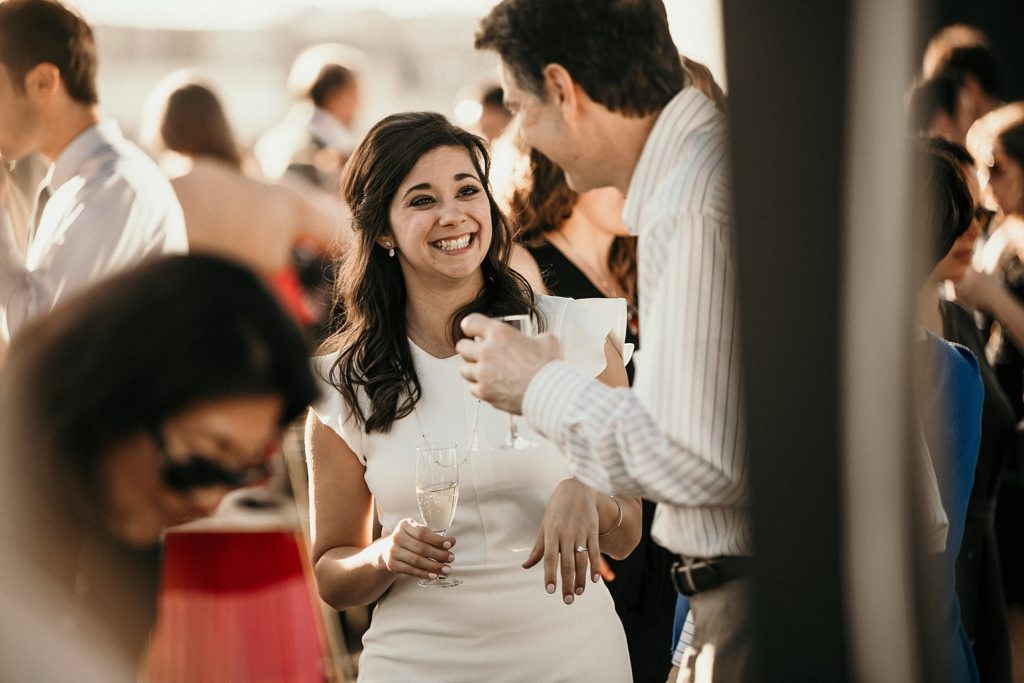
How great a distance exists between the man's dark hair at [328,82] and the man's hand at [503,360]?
4414mm

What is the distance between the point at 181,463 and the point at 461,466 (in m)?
1.00

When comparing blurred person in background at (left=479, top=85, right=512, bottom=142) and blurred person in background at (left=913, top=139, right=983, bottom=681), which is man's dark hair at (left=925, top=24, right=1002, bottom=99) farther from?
blurred person in background at (left=479, top=85, right=512, bottom=142)

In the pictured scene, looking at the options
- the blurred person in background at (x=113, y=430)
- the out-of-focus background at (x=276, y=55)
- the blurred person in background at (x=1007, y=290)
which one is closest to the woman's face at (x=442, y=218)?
the blurred person in background at (x=113, y=430)

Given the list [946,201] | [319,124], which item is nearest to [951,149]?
[946,201]

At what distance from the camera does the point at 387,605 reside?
2336 mm

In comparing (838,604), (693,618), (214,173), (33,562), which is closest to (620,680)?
(693,618)

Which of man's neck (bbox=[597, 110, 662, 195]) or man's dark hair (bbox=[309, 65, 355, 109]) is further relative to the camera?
man's dark hair (bbox=[309, 65, 355, 109])

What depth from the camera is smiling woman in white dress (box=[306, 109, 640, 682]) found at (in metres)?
2.24

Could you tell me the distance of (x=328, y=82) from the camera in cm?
595

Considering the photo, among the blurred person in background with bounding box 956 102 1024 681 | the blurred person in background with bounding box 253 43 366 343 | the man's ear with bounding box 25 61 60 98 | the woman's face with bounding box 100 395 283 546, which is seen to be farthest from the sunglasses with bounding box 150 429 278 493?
the blurred person in background with bounding box 253 43 366 343

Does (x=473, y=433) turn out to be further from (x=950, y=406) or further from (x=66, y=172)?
(x=66, y=172)

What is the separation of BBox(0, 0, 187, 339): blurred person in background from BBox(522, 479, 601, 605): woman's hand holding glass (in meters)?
1.18

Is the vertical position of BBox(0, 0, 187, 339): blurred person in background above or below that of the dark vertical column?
above

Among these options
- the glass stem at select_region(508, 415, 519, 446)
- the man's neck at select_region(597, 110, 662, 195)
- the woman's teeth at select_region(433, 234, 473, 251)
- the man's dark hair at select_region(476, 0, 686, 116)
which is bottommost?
the glass stem at select_region(508, 415, 519, 446)
